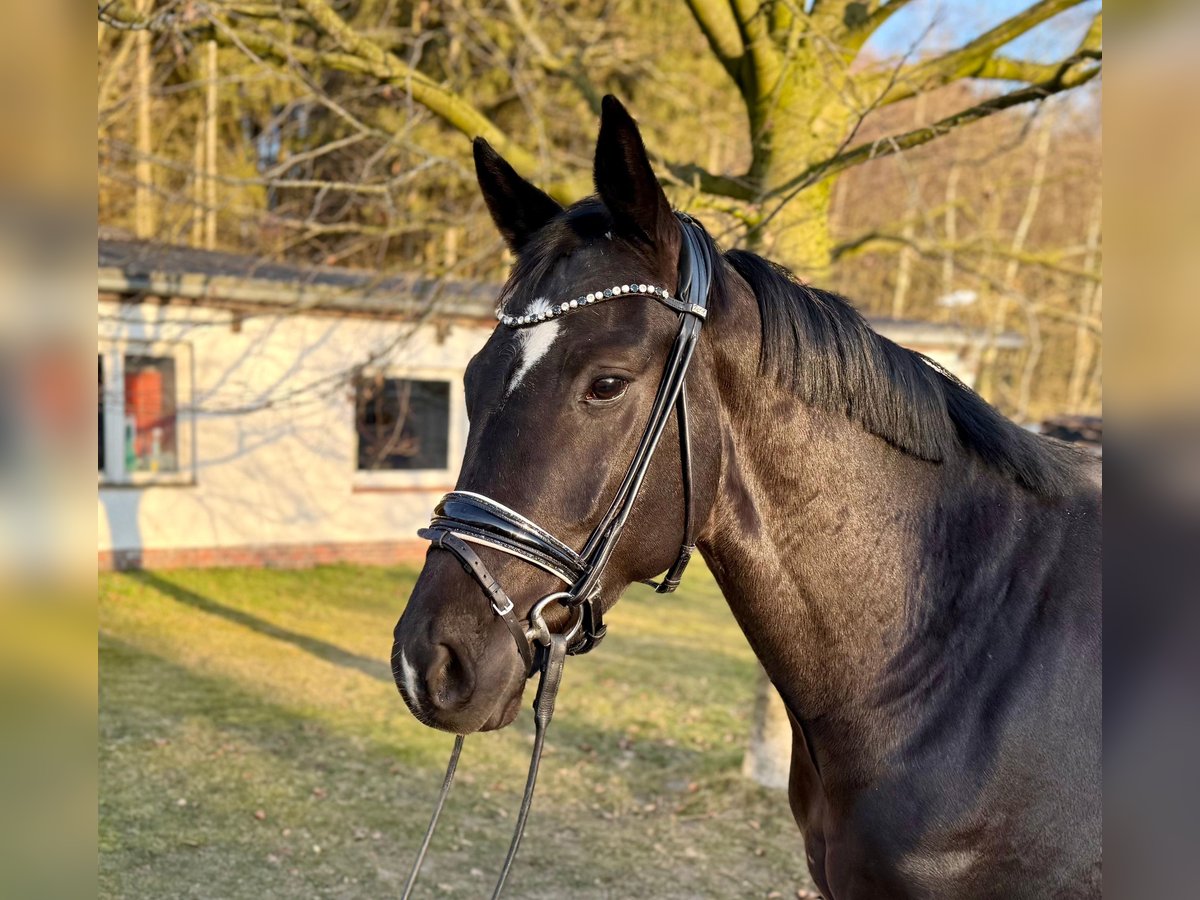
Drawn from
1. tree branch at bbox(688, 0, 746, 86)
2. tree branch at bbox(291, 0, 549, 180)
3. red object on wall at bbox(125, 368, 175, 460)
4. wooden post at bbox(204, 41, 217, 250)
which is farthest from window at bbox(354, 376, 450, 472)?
tree branch at bbox(688, 0, 746, 86)

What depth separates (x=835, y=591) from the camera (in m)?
2.03

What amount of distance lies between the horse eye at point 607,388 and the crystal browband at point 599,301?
148mm

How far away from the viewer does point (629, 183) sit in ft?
6.02

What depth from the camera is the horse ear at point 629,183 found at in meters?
1.75

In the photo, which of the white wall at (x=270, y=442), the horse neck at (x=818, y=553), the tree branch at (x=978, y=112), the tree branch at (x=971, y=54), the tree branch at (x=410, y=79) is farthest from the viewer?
the white wall at (x=270, y=442)

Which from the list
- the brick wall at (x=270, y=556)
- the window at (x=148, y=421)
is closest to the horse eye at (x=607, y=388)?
the window at (x=148, y=421)

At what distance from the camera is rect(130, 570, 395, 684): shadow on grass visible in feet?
28.8

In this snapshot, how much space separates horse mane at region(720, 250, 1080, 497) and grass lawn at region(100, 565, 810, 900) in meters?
3.36

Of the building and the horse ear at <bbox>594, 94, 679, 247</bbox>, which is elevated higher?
the horse ear at <bbox>594, 94, 679, 247</bbox>

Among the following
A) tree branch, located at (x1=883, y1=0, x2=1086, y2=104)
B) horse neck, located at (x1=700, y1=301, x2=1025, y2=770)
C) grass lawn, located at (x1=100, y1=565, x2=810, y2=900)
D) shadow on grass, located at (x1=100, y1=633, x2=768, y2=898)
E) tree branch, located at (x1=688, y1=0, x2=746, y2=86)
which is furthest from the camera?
tree branch, located at (x1=688, y1=0, x2=746, y2=86)

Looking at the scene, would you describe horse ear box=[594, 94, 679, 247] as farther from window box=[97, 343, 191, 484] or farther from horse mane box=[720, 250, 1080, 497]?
window box=[97, 343, 191, 484]

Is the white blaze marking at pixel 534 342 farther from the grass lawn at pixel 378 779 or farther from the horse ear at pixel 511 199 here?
the grass lawn at pixel 378 779

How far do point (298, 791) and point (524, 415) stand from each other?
4879 millimetres
